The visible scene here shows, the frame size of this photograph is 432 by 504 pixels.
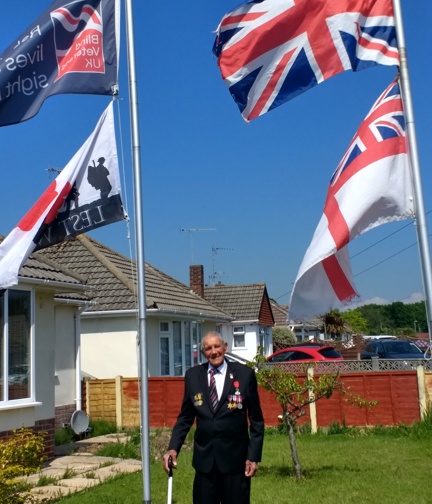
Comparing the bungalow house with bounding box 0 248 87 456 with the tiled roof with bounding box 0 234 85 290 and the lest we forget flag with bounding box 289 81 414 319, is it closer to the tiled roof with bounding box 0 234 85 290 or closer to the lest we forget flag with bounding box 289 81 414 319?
the tiled roof with bounding box 0 234 85 290

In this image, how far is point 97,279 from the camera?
22500 millimetres

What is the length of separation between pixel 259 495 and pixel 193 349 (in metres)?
15.0

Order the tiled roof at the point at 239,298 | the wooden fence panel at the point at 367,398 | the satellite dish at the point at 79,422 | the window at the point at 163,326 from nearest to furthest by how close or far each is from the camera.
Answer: the satellite dish at the point at 79,422, the wooden fence panel at the point at 367,398, the window at the point at 163,326, the tiled roof at the point at 239,298

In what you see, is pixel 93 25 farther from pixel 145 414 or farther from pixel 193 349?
pixel 193 349

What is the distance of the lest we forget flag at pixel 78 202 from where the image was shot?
6680 mm

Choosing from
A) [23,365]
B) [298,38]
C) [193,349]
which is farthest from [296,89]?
[193,349]

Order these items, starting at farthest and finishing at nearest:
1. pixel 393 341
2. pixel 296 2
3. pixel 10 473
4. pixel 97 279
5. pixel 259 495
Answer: pixel 393 341 → pixel 97 279 → pixel 259 495 → pixel 10 473 → pixel 296 2

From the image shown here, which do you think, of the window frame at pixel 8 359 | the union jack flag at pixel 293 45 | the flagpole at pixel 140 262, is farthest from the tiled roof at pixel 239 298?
the union jack flag at pixel 293 45

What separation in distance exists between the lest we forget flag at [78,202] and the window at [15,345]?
4910 mm

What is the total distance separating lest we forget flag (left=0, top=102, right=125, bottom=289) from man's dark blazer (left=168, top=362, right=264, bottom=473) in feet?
6.33

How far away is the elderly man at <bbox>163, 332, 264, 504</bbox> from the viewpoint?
5.59 metres

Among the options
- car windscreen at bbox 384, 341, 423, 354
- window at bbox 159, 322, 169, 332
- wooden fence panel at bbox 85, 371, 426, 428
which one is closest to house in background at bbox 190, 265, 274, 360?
car windscreen at bbox 384, 341, 423, 354

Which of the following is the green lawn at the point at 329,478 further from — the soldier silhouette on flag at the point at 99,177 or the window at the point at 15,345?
the soldier silhouette on flag at the point at 99,177

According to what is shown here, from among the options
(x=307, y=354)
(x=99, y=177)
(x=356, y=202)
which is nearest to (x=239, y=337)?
(x=307, y=354)
